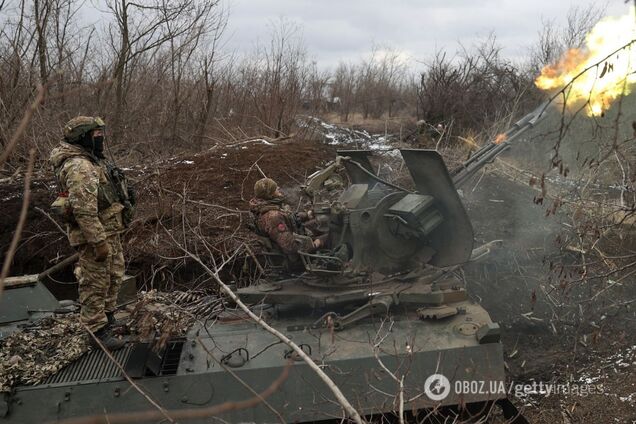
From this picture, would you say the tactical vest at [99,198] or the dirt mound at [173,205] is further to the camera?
the dirt mound at [173,205]

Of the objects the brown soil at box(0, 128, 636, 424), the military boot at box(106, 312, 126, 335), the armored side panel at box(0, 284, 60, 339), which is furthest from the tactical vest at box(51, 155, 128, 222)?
the armored side panel at box(0, 284, 60, 339)

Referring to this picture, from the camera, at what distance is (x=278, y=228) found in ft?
17.7

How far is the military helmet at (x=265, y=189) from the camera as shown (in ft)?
18.2

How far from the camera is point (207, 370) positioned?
4703mm

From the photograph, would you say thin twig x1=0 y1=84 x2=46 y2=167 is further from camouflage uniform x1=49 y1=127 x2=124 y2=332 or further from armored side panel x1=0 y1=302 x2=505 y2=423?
camouflage uniform x1=49 y1=127 x2=124 y2=332

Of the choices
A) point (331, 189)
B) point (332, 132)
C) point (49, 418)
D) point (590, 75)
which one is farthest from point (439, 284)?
point (332, 132)

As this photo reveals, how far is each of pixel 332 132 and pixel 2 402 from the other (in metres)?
18.3

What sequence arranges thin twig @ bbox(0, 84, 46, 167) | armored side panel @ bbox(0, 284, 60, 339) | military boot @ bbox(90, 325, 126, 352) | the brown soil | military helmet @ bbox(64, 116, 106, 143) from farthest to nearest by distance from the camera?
the brown soil
armored side panel @ bbox(0, 284, 60, 339)
military helmet @ bbox(64, 116, 106, 143)
military boot @ bbox(90, 325, 126, 352)
thin twig @ bbox(0, 84, 46, 167)

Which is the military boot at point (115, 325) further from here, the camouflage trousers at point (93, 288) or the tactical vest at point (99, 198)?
the tactical vest at point (99, 198)

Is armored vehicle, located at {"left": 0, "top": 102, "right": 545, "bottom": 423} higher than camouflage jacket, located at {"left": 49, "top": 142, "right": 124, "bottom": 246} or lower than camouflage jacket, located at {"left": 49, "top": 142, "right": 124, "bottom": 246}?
lower

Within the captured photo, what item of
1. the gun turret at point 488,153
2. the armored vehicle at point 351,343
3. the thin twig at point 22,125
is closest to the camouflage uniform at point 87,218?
the armored vehicle at point 351,343

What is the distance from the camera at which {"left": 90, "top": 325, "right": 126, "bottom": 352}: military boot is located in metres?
5.03

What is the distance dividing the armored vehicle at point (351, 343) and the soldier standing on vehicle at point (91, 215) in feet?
1.36

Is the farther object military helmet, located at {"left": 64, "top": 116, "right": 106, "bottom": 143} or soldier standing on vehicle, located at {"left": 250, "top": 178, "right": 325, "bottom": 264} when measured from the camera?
soldier standing on vehicle, located at {"left": 250, "top": 178, "right": 325, "bottom": 264}
